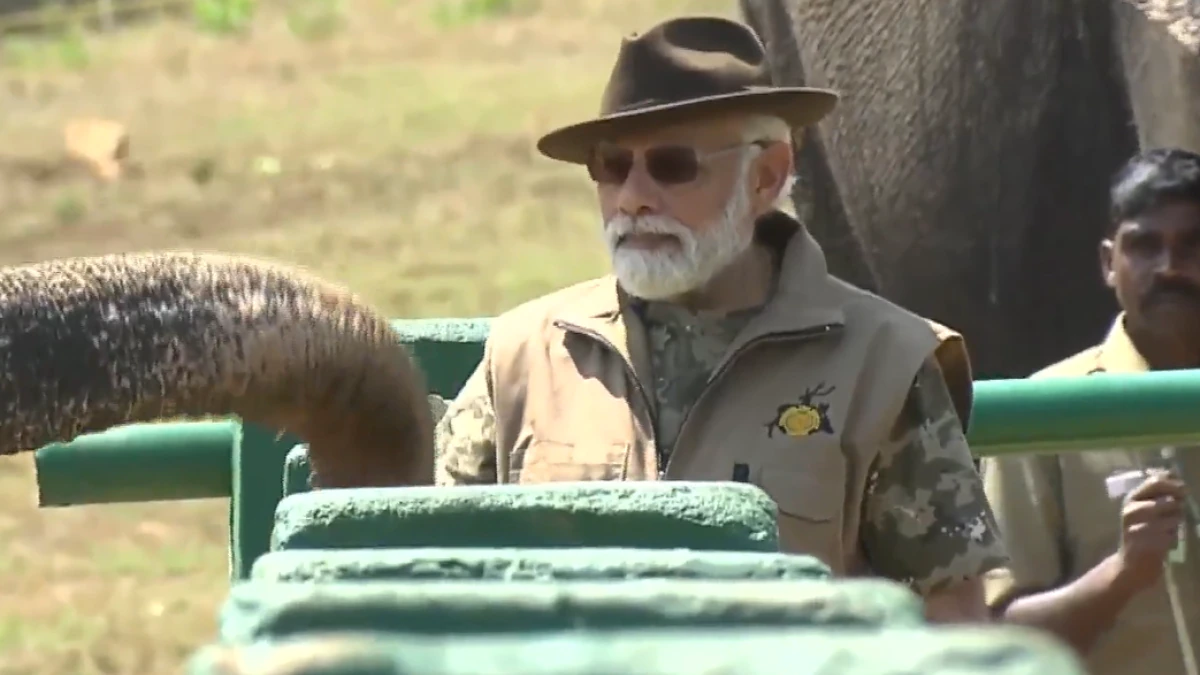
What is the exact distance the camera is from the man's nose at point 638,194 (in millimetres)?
2818

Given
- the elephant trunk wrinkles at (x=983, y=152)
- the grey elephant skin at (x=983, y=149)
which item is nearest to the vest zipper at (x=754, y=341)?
the grey elephant skin at (x=983, y=149)

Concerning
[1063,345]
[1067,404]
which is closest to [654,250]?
[1067,404]

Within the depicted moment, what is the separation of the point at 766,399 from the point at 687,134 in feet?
1.12

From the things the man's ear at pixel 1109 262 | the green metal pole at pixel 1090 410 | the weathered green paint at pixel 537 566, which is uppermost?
the weathered green paint at pixel 537 566

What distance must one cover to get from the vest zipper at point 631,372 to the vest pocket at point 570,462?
0.12 ft

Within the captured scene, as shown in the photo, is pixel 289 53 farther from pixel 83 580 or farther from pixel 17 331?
pixel 17 331

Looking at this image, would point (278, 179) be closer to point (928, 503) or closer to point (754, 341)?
point (754, 341)

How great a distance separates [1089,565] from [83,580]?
4771mm

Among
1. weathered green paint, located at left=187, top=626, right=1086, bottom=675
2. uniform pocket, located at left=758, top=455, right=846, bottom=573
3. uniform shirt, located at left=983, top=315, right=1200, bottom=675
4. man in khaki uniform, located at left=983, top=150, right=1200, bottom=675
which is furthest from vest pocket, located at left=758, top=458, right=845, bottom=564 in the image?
weathered green paint, located at left=187, top=626, right=1086, bottom=675

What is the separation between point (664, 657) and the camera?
0.83 meters

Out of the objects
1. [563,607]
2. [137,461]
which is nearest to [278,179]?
[137,461]

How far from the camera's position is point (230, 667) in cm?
82

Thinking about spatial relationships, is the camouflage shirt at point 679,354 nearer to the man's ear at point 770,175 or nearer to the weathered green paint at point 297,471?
the man's ear at point 770,175

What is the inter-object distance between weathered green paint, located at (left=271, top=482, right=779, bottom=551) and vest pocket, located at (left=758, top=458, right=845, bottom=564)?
1186mm
